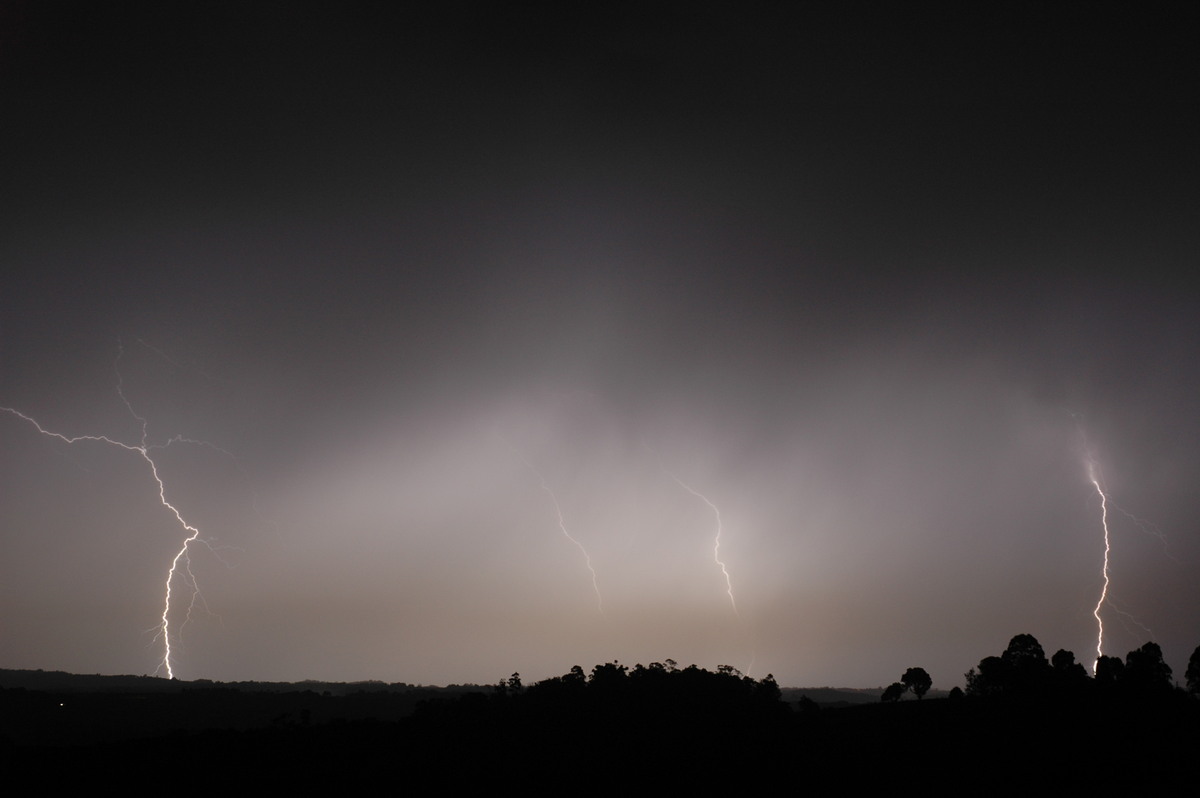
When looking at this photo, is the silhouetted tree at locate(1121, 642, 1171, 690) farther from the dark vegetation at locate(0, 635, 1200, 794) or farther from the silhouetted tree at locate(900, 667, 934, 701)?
the silhouetted tree at locate(900, 667, 934, 701)

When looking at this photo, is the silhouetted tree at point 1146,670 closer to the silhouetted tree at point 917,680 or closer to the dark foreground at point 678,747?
the dark foreground at point 678,747

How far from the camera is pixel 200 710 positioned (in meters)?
136

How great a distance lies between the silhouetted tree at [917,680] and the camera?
81250 mm

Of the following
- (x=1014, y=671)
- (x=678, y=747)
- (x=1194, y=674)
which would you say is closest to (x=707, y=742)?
(x=678, y=747)

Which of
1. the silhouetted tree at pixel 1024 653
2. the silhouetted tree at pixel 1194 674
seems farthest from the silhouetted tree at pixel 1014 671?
the silhouetted tree at pixel 1194 674

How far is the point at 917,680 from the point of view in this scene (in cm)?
8150

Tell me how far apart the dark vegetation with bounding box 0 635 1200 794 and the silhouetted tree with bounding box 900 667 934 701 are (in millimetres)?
6160

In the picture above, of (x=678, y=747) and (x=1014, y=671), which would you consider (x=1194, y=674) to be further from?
(x=678, y=747)

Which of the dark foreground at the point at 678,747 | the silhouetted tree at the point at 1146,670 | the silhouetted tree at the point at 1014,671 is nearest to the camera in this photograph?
the dark foreground at the point at 678,747

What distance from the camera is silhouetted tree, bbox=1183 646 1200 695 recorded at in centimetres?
6200

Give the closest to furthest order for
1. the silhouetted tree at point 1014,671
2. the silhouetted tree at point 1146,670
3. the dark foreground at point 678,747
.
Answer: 1. the dark foreground at point 678,747
2. the silhouetted tree at point 1146,670
3. the silhouetted tree at point 1014,671

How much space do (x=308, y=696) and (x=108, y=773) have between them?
125568mm

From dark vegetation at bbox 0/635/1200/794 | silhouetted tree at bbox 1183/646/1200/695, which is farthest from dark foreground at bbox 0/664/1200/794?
silhouetted tree at bbox 1183/646/1200/695

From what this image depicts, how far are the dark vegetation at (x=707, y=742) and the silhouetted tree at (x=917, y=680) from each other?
6.16m
